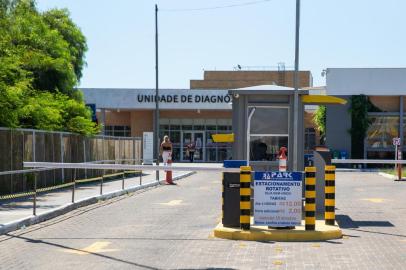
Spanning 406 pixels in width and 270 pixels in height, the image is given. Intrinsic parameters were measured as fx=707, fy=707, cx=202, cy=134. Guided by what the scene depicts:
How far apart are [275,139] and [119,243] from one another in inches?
214

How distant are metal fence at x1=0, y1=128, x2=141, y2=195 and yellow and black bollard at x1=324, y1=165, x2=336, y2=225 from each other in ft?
29.7

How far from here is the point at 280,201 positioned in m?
12.0

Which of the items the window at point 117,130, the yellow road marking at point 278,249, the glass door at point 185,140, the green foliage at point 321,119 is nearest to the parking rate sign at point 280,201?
the yellow road marking at point 278,249

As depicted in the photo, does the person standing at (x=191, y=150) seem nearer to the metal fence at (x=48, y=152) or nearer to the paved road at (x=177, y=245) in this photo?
the metal fence at (x=48, y=152)

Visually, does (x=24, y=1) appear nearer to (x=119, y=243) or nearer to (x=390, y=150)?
(x=119, y=243)

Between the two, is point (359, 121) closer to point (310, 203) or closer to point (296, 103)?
point (296, 103)

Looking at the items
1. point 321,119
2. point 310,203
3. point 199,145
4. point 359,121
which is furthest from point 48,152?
point 199,145

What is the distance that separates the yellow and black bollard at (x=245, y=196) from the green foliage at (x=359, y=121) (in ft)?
112

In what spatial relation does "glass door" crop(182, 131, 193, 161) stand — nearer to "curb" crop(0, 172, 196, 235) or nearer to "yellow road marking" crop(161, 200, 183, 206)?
"curb" crop(0, 172, 196, 235)

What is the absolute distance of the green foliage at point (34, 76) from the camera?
20.0 m

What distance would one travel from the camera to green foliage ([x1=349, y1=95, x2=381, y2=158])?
147ft

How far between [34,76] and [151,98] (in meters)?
22.9

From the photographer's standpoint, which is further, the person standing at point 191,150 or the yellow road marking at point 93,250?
the person standing at point 191,150

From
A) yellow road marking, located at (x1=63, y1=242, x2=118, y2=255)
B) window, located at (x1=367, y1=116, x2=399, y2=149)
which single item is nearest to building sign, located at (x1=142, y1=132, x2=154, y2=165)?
window, located at (x1=367, y1=116, x2=399, y2=149)
